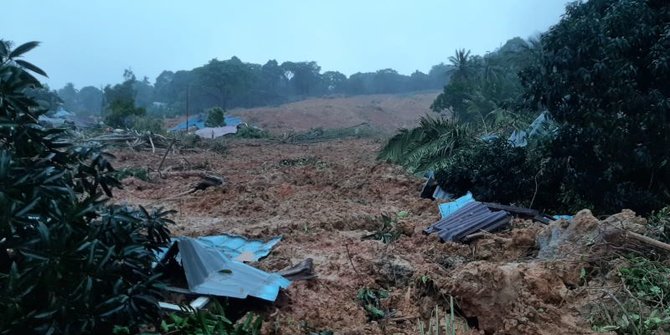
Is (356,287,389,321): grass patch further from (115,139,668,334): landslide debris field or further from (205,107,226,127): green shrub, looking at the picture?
(205,107,226,127): green shrub

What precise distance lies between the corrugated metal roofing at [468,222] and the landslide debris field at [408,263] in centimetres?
14

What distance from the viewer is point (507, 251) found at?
210 inches

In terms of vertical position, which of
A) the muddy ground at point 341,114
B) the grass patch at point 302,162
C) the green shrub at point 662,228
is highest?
the green shrub at point 662,228

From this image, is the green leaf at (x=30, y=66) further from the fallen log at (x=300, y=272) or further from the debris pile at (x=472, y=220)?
the debris pile at (x=472, y=220)

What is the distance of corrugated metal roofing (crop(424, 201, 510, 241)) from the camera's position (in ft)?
19.4

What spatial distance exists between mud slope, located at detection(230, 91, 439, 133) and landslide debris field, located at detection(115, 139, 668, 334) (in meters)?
25.0

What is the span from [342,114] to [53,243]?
42613 mm

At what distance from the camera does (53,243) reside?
2750 mm

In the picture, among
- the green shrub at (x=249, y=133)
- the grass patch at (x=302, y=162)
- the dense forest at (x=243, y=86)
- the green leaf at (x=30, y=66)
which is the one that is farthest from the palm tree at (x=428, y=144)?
the dense forest at (x=243, y=86)

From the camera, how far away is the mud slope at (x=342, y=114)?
127 feet

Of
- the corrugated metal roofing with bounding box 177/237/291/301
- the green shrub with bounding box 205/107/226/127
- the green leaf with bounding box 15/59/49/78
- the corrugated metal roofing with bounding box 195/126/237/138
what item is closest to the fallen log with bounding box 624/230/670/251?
the corrugated metal roofing with bounding box 177/237/291/301

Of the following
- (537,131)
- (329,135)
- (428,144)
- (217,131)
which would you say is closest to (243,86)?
(217,131)

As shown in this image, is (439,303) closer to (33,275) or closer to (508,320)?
(508,320)

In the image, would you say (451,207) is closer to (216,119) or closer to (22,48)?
(22,48)
